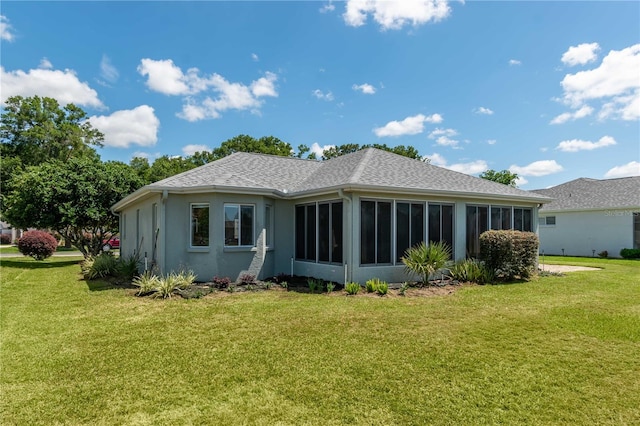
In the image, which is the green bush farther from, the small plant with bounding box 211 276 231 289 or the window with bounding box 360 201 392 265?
the small plant with bounding box 211 276 231 289

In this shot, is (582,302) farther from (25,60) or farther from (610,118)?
(25,60)

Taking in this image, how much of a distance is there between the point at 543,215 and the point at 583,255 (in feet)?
11.9

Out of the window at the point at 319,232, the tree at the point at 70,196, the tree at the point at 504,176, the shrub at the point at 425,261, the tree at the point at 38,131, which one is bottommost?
the shrub at the point at 425,261

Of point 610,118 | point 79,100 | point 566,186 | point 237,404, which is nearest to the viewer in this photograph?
point 237,404

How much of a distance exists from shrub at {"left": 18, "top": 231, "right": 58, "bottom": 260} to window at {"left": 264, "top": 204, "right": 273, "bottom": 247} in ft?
50.1

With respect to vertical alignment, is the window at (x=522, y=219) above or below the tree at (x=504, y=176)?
below

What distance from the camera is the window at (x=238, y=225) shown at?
11.4 meters

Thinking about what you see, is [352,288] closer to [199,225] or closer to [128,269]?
[199,225]

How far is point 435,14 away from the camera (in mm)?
12859

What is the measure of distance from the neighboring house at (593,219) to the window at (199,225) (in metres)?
22.2

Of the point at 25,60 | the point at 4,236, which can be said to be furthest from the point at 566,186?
the point at 4,236

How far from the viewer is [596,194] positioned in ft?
79.9

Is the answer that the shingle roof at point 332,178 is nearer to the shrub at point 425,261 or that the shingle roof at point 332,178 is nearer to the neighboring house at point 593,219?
the shrub at point 425,261

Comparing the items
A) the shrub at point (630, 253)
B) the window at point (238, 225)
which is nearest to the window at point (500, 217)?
the window at point (238, 225)
